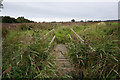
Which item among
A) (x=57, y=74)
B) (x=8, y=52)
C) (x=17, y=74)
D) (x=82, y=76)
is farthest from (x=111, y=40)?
(x=8, y=52)

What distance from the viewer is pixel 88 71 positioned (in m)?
2.47

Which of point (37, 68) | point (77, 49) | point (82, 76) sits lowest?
point (82, 76)

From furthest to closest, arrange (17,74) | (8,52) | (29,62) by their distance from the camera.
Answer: (8,52) < (29,62) < (17,74)

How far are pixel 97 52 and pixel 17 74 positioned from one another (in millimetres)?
1639

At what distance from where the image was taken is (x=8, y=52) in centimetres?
303

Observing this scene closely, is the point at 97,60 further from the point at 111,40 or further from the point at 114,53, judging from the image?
the point at 111,40

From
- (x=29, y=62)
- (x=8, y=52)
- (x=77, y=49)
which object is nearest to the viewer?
(x=29, y=62)

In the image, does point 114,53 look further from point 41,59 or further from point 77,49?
point 41,59

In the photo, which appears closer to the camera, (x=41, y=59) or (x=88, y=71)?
(x=88, y=71)

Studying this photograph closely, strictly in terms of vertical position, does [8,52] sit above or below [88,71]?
above

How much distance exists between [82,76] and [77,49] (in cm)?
58

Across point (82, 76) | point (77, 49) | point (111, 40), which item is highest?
point (111, 40)

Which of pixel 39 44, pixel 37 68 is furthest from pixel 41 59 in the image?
pixel 39 44

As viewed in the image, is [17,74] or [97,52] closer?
[17,74]
